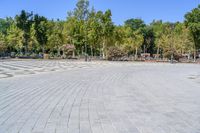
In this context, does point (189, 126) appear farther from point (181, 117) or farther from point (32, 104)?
point (32, 104)

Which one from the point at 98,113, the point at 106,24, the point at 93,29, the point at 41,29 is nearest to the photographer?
the point at 98,113

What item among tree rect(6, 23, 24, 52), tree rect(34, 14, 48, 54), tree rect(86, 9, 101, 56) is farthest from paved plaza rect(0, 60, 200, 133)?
tree rect(6, 23, 24, 52)

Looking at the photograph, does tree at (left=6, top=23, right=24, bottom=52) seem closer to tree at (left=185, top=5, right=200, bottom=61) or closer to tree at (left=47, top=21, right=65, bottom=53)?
tree at (left=47, top=21, right=65, bottom=53)

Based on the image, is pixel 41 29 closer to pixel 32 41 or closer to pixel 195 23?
pixel 32 41

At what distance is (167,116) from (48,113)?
96.9 inches

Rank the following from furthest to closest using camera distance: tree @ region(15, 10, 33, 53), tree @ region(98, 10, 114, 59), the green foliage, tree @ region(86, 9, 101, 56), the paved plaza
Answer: tree @ region(15, 10, 33, 53)
the green foliage
tree @ region(86, 9, 101, 56)
tree @ region(98, 10, 114, 59)
the paved plaza

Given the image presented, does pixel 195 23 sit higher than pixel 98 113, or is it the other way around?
pixel 195 23

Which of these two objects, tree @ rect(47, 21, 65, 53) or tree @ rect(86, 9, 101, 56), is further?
tree @ rect(47, 21, 65, 53)

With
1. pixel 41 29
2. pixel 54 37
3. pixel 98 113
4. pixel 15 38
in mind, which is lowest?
pixel 98 113

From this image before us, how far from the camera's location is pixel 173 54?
54875mm

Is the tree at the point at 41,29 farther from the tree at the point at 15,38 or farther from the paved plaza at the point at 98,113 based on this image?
the paved plaza at the point at 98,113

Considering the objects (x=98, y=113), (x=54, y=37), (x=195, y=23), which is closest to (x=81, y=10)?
(x=54, y=37)

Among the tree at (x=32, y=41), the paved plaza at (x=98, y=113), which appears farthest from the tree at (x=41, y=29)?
the paved plaza at (x=98, y=113)

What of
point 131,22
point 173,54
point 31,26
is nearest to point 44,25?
point 31,26
